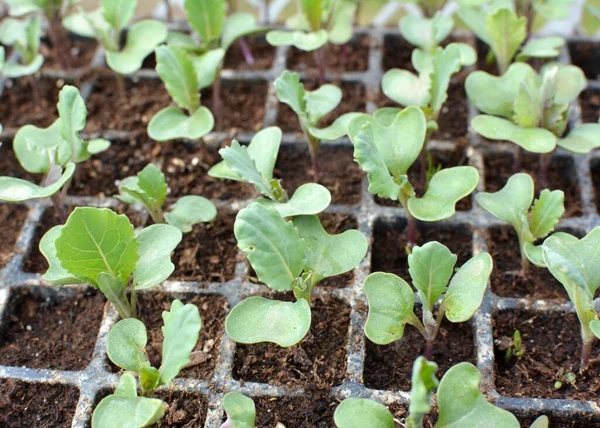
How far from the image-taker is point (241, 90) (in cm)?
136

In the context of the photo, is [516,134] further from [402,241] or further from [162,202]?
[162,202]

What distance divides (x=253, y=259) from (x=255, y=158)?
0.23m

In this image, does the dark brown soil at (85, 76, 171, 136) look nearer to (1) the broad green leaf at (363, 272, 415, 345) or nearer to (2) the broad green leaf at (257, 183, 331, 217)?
(2) the broad green leaf at (257, 183, 331, 217)

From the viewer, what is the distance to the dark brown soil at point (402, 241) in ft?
3.46

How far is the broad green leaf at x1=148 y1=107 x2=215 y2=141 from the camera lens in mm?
1084

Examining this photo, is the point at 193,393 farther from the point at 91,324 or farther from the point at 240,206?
the point at 240,206

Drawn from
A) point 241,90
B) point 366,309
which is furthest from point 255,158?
point 241,90

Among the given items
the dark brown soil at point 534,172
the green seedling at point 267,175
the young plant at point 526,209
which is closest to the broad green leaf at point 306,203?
the green seedling at point 267,175

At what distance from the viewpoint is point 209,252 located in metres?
1.08

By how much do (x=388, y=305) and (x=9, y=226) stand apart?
2.21 feet

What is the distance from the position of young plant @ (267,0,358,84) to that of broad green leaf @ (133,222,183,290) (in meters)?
0.41

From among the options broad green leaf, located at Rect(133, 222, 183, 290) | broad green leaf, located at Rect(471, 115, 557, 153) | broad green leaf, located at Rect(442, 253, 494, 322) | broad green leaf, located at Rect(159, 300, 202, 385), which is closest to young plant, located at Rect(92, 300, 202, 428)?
broad green leaf, located at Rect(159, 300, 202, 385)

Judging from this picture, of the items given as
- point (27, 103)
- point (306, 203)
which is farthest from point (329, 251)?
point (27, 103)

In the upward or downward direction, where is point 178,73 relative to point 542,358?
upward
